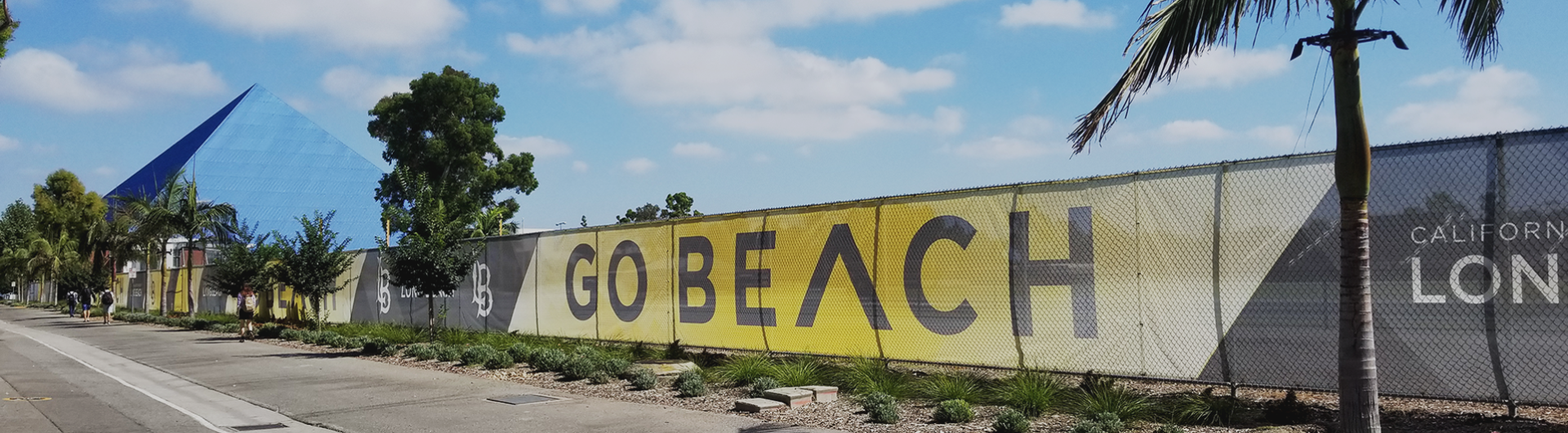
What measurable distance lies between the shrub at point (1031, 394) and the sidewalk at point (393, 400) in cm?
172

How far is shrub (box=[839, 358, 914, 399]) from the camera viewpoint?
1019cm

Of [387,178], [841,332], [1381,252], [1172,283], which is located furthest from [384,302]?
[387,178]

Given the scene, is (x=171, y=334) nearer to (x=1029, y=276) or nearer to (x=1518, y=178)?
(x=1029, y=276)

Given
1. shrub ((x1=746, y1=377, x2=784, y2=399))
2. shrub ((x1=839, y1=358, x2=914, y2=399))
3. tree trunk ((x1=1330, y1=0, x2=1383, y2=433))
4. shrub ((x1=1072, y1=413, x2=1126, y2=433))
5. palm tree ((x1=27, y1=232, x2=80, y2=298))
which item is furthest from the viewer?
palm tree ((x1=27, y1=232, x2=80, y2=298))

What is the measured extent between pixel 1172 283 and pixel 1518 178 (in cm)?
263

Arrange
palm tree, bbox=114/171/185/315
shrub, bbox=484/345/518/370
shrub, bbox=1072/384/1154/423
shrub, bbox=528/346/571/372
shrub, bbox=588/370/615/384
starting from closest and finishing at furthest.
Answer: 1. shrub, bbox=1072/384/1154/423
2. shrub, bbox=588/370/615/384
3. shrub, bbox=528/346/571/372
4. shrub, bbox=484/345/518/370
5. palm tree, bbox=114/171/185/315

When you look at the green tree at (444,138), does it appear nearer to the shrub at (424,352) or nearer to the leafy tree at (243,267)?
the leafy tree at (243,267)

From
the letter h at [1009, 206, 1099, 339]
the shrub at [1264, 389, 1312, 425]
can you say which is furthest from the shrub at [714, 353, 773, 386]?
the shrub at [1264, 389, 1312, 425]

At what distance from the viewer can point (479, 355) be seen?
1517 centimetres

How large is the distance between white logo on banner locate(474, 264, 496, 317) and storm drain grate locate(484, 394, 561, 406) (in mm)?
8370

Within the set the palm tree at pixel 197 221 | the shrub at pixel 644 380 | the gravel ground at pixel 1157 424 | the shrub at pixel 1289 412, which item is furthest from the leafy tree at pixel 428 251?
the palm tree at pixel 197 221

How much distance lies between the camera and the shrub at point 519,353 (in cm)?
1491

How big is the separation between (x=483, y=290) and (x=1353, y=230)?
1681 centimetres

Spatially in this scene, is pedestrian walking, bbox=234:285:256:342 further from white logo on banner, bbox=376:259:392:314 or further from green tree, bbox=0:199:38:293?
green tree, bbox=0:199:38:293
